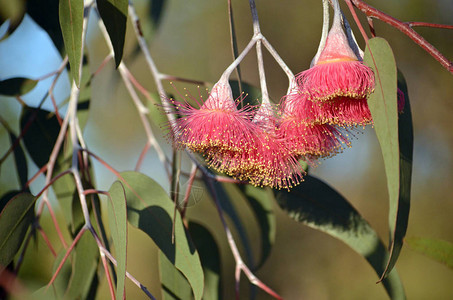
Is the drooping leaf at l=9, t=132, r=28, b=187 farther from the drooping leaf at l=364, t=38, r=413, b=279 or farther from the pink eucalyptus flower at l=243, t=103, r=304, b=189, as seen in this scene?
the drooping leaf at l=364, t=38, r=413, b=279

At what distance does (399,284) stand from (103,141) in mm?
4456

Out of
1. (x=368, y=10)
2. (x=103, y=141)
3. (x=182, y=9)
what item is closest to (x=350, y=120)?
(x=368, y=10)

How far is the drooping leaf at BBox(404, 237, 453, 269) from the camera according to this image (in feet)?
2.80

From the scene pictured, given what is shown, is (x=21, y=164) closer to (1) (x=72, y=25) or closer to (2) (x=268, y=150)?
(1) (x=72, y=25)

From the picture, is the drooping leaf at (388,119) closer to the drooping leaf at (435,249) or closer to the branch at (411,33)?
the branch at (411,33)

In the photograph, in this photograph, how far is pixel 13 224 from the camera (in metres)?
0.81

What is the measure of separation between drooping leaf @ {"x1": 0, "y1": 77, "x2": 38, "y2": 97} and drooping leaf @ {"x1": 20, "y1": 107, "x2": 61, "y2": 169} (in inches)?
2.1

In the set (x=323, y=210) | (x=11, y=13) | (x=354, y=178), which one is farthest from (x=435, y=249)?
(x=354, y=178)

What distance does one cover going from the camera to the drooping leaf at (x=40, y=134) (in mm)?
1203

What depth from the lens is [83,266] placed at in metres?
0.94

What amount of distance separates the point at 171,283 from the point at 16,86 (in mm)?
608

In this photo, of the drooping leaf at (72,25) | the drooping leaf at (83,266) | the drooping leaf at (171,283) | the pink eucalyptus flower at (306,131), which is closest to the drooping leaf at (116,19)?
the drooping leaf at (72,25)

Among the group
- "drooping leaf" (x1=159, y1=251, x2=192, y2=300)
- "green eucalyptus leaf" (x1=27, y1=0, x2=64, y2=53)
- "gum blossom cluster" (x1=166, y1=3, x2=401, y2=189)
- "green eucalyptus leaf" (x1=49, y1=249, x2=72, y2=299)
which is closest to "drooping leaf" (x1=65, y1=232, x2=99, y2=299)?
"green eucalyptus leaf" (x1=49, y1=249, x2=72, y2=299)

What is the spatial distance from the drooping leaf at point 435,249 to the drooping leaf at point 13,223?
0.67 meters
